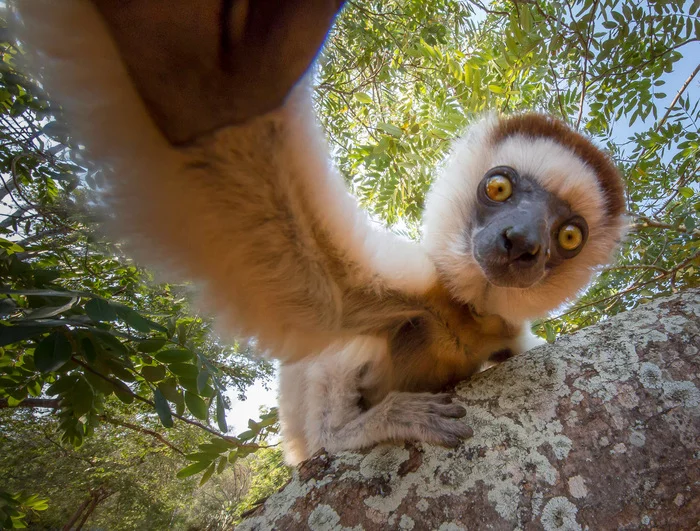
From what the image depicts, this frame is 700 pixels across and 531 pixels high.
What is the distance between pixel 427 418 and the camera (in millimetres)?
1725

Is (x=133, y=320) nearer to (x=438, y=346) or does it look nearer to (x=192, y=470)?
(x=192, y=470)

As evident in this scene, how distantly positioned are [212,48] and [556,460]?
5.23ft

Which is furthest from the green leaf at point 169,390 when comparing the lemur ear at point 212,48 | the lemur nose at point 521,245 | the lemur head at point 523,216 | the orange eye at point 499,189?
the orange eye at point 499,189

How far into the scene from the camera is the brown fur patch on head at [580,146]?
8.56ft

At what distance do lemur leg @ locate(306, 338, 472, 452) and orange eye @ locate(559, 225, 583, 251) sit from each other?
1182 mm

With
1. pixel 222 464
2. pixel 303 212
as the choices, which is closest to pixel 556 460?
pixel 303 212

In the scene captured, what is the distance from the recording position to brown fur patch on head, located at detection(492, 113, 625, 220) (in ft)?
8.56

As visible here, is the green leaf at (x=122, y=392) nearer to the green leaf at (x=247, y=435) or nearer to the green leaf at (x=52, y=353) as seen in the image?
the green leaf at (x=52, y=353)

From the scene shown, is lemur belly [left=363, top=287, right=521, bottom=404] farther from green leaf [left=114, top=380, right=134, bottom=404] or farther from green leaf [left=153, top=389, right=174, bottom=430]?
green leaf [left=114, top=380, right=134, bottom=404]

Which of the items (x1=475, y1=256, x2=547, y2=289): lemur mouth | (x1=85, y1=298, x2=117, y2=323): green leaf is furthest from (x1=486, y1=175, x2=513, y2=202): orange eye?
(x1=85, y1=298, x2=117, y2=323): green leaf

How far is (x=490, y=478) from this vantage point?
140 cm

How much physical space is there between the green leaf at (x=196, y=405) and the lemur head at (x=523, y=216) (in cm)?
150

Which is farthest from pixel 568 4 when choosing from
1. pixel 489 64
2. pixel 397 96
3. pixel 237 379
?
pixel 237 379

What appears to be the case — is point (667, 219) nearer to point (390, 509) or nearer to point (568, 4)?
point (568, 4)
